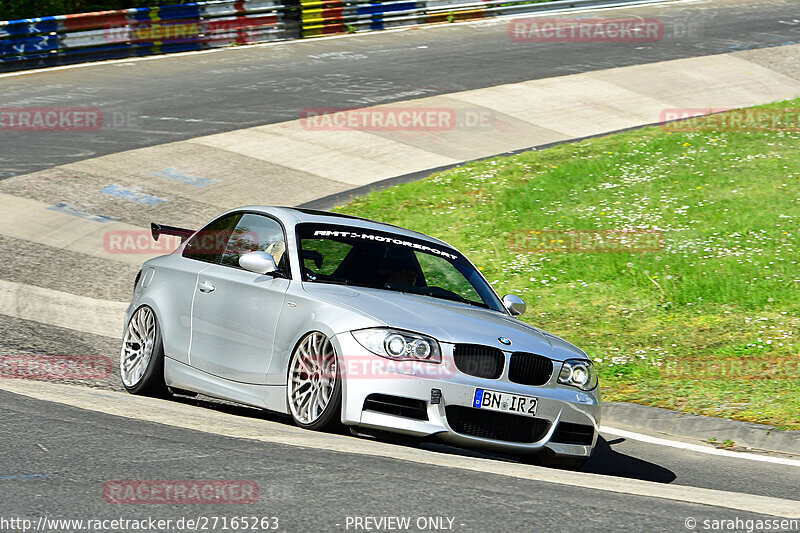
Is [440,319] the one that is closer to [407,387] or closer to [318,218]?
[407,387]

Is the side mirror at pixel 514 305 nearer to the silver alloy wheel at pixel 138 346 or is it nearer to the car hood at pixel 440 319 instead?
the car hood at pixel 440 319

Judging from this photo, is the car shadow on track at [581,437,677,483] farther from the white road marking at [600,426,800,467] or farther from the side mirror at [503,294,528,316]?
the side mirror at [503,294,528,316]

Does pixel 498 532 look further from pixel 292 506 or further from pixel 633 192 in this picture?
pixel 633 192

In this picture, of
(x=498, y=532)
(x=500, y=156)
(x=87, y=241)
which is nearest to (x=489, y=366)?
(x=498, y=532)

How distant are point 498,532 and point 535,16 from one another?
26217 mm

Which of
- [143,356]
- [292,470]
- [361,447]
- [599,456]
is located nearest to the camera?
[292,470]

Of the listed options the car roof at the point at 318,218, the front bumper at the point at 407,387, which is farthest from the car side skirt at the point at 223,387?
the car roof at the point at 318,218

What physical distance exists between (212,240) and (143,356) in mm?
1047

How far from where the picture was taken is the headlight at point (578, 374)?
705 cm

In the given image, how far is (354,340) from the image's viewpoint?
655cm

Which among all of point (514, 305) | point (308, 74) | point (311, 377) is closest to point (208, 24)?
point (308, 74)

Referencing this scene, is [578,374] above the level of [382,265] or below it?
below

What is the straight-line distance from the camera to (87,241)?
1389 cm

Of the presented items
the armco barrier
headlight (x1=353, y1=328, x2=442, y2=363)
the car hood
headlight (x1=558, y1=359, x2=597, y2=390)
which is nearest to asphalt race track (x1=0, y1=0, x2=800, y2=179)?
the armco barrier
